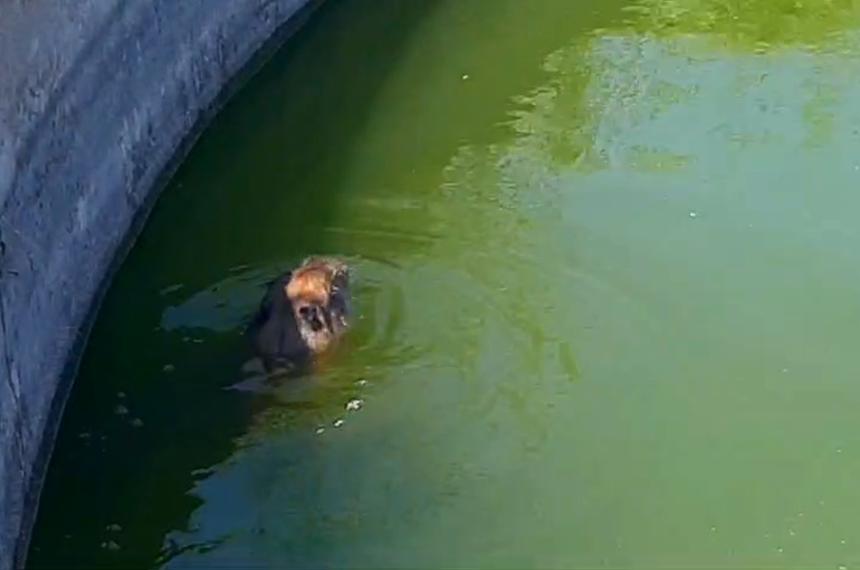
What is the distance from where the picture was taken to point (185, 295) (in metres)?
7.09

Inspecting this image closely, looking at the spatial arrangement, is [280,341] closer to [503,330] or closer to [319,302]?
[319,302]

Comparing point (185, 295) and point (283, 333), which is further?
point (185, 295)

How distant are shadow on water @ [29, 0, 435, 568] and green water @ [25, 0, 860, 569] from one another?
0.05 ft

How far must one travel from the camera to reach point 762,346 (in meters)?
6.73

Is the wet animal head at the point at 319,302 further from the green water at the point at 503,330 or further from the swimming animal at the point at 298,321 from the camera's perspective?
the green water at the point at 503,330

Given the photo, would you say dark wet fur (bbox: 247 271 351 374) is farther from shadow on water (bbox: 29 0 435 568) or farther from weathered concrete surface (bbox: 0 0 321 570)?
weathered concrete surface (bbox: 0 0 321 570)

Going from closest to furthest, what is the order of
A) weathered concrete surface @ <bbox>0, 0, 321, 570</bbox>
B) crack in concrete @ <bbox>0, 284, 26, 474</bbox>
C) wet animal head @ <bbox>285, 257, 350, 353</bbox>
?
crack in concrete @ <bbox>0, 284, 26, 474</bbox>, weathered concrete surface @ <bbox>0, 0, 321, 570</bbox>, wet animal head @ <bbox>285, 257, 350, 353</bbox>

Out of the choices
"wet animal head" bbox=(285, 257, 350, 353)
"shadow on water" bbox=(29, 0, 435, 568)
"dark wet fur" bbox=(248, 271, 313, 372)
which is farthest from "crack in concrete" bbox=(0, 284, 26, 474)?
"wet animal head" bbox=(285, 257, 350, 353)

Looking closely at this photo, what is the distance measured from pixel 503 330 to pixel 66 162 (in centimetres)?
208

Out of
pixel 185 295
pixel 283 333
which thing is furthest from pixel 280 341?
pixel 185 295

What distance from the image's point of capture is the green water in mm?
5832

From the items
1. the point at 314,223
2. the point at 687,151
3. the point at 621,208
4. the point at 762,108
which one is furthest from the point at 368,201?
the point at 762,108

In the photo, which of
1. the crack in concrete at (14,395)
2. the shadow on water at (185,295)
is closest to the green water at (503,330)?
the shadow on water at (185,295)

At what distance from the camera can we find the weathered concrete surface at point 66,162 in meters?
5.84
